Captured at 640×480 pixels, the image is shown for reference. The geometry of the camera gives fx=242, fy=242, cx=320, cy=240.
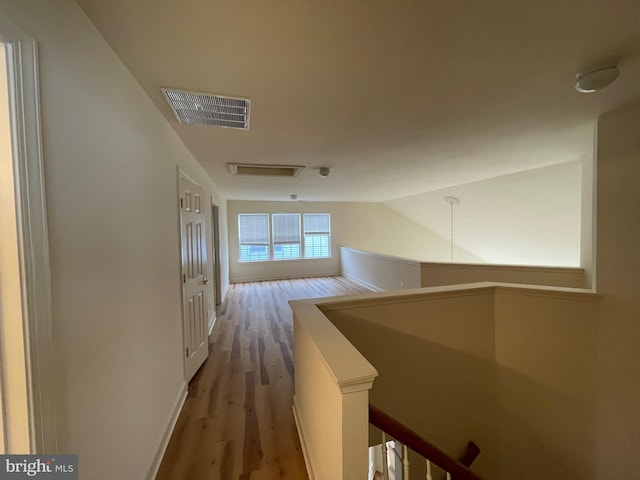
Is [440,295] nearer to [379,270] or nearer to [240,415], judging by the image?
[240,415]

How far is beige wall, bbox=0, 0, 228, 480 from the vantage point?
33.0 inches

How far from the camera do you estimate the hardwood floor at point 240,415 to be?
1579mm

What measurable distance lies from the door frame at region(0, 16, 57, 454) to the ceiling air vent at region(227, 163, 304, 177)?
2.51 metres

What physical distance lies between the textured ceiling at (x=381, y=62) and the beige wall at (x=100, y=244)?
23 centimetres

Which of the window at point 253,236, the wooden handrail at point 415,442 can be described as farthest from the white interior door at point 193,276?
the window at point 253,236

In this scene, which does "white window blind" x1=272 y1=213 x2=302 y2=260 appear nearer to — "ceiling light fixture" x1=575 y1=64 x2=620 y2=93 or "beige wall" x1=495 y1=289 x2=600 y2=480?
"beige wall" x1=495 y1=289 x2=600 y2=480

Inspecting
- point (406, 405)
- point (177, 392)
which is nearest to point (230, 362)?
point (177, 392)

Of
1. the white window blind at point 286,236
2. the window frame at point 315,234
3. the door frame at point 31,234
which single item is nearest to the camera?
the door frame at point 31,234

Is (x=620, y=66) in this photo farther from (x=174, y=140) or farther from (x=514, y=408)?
(x=174, y=140)

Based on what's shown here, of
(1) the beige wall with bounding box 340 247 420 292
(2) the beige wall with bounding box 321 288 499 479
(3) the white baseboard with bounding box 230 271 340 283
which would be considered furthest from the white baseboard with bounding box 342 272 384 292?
(2) the beige wall with bounding box 321 288 499 479

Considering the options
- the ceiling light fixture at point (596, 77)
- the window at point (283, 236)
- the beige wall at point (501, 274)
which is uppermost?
the ceiling light fixture at point (596, 77)

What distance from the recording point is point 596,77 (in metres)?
1.44

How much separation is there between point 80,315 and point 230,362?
221 centimetres

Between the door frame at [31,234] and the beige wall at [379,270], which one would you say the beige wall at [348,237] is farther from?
the door frame at [31,234]
